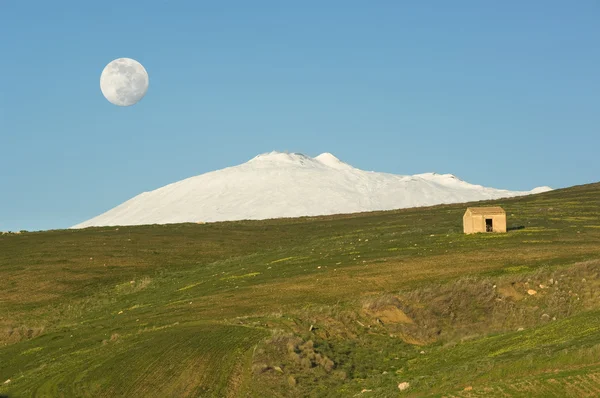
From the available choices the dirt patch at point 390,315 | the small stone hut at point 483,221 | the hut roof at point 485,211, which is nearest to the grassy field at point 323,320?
the dirt patch at point 390,315

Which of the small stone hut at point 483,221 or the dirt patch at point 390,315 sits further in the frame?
the small stone hut at point 483,221

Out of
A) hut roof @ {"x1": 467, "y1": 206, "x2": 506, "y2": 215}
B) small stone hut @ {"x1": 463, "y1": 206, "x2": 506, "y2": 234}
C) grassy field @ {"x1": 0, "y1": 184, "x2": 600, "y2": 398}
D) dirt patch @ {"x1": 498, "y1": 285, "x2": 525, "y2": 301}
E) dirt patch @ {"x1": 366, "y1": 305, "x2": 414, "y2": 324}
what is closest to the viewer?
grassy field @ {"x1": 0, "y1": 184, "x2": 600, "y2": 398}

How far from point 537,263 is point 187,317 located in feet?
84.3

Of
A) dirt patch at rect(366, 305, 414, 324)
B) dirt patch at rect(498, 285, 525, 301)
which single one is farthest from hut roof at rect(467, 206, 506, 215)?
dirt patch at rect(366, 305, 414, 324)

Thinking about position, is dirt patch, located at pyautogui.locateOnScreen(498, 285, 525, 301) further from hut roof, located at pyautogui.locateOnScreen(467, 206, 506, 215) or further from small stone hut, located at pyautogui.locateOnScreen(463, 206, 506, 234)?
hut roof, located at pyautogui.locateOnScreen(467, 206, 506, 215)

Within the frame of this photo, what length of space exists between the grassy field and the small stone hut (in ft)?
6.09

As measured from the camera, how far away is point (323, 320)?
54.3 m

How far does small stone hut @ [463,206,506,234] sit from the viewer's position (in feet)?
302

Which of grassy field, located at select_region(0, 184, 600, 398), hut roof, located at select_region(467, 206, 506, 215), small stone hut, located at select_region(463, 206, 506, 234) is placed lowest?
grassy field, located at select_region(0, 184, 600, 398)

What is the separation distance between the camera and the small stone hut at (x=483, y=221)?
92000 millimetres

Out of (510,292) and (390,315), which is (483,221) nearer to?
(510,292)

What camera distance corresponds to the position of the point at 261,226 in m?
136

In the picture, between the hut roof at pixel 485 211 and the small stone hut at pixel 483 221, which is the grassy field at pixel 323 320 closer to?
the small stone hut at pixel 483 221

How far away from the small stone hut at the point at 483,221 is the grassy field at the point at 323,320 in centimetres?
186
